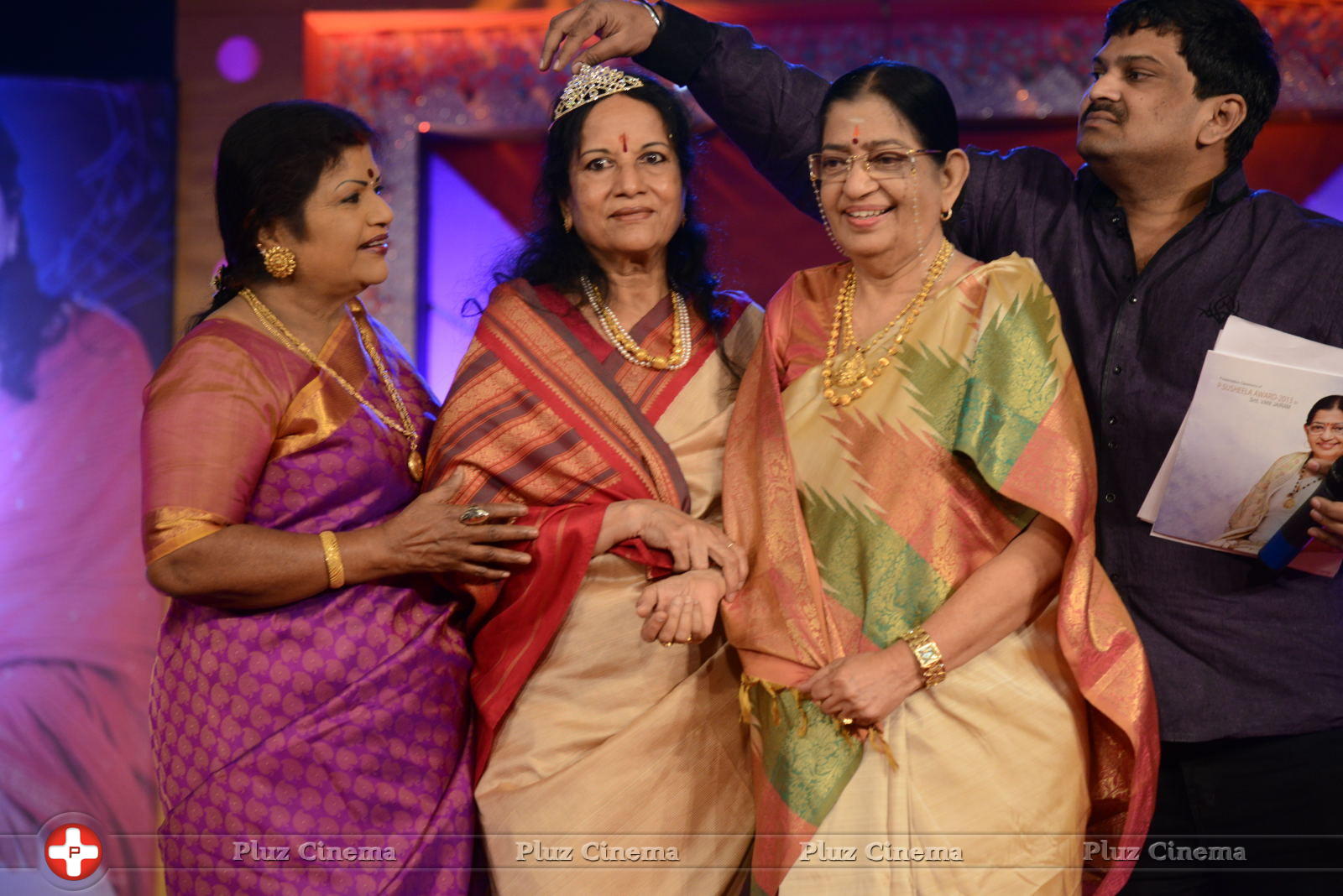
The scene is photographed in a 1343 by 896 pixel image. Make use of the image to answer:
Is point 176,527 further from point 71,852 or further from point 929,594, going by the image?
point 71,852

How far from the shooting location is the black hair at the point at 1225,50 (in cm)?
238

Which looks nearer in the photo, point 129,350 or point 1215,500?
point 1215,500

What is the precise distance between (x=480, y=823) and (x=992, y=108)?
2.73 m

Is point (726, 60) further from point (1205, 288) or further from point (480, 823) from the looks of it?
point (480, 823)

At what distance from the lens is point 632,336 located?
2.49 meters

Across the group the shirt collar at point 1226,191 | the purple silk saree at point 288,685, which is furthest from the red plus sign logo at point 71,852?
the shirt collar at point 1226,191

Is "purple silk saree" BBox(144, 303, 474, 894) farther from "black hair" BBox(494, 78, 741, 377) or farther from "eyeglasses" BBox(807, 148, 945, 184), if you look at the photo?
"eyeglasses" BBox(807, 148, 945, 184)

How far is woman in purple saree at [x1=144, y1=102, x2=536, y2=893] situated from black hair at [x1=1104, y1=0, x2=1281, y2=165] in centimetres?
153

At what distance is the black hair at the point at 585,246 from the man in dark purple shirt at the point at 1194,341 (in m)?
0.16

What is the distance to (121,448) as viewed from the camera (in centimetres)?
420

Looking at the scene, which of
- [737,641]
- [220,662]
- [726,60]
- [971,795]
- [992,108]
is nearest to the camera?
[971,795]

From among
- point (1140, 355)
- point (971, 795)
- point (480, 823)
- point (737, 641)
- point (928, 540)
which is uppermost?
point (1140, 355)

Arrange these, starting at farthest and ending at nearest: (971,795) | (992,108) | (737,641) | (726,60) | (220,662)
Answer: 1. (992,108)
2. (726,60)
3. (220,662)
4. (737,641)
5. (971,795)

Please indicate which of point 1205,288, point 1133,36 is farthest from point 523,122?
point 1205,288
